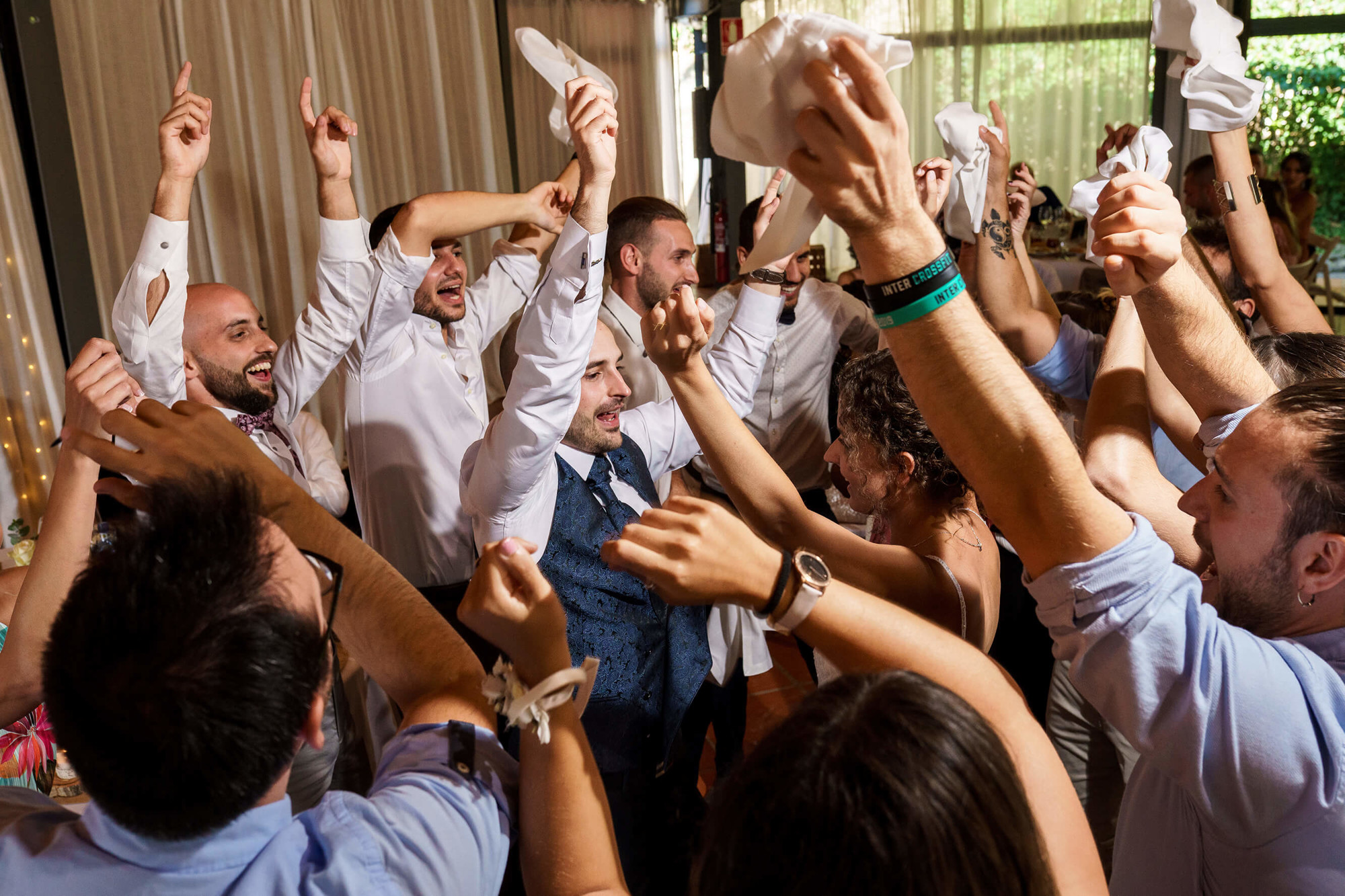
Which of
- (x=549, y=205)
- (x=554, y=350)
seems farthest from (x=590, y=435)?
(x=549, y=205)

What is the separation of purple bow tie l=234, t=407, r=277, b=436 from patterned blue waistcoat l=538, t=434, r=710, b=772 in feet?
2.98

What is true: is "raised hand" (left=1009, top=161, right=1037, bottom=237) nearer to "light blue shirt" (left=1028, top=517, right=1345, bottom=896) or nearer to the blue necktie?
the blue necktie

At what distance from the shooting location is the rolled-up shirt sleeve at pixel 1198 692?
71cm

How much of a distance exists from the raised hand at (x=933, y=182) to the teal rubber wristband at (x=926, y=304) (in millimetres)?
1062

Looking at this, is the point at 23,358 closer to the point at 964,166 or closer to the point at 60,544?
the point at 60,544

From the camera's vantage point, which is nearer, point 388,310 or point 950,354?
point 950,354

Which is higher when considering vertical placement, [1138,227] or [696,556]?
[1138,227]

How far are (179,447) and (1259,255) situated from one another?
81.3 inches

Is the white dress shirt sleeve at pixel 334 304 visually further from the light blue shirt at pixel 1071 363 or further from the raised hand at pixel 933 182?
the light blue shirt at pixel 1071 363

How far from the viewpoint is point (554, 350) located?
1.56 metres

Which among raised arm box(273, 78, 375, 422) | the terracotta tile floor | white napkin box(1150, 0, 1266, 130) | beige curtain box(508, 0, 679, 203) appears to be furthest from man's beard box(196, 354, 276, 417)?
beige curtain box(508, 0, 679, 203)

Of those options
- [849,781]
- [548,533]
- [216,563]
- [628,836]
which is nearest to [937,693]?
[849,781]

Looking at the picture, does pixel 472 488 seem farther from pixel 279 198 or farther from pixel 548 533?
pixel 279 198

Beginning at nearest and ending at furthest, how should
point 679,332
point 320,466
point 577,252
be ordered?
point 679,332
point 577,252
point 320,466
